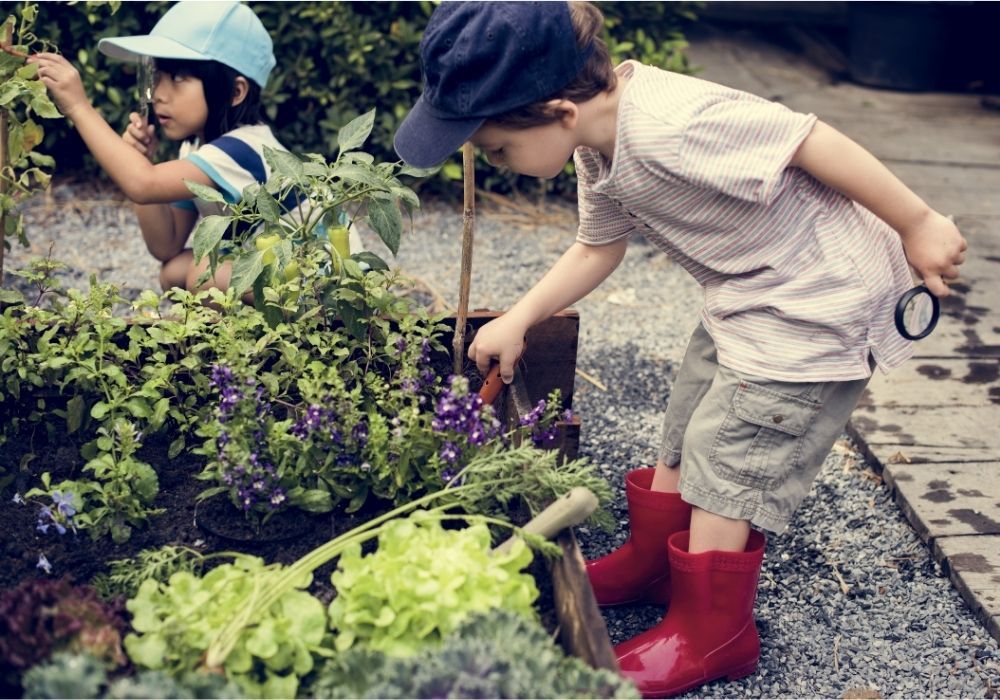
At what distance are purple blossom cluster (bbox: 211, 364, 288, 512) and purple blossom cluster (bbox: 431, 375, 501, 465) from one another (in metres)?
0.29

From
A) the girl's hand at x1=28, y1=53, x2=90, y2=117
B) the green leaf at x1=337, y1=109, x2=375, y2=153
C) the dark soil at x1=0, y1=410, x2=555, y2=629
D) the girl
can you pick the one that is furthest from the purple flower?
the girl's hand at x1=28, y1=53, x2=90, y2=117

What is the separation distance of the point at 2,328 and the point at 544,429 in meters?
1.01

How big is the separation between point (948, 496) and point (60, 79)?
2.20 m

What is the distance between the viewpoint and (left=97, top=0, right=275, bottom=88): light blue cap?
2580mm

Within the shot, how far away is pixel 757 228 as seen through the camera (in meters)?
1.81

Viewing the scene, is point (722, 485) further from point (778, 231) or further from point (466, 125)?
point (466, 125)

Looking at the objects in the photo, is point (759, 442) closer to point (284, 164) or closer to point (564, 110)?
point (564, 110)

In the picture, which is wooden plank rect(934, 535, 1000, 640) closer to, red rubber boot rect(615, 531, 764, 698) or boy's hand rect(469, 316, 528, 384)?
red rubber boot rect(615, 531, 764, 698)

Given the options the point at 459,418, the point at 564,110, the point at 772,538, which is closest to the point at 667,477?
the point at 772,538

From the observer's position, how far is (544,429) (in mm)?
1944

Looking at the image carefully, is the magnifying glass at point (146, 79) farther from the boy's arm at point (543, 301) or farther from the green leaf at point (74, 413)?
the boy's arm at point (543, 301)

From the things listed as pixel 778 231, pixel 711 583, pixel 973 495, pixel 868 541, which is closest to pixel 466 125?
pixel 778 231

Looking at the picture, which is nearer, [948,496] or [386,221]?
[386,221]

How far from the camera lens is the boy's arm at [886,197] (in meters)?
1.72
